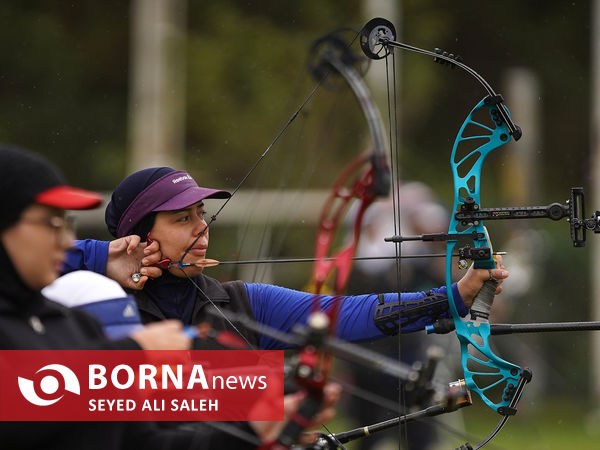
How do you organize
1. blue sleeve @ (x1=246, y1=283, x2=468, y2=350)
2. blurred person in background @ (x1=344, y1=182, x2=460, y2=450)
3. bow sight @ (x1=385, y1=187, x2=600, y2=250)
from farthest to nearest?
blurred person in background @ (x1=344, y1=182, x2=460, y2=450), blue sleeve @ (x1=246, y1=283, x2=468, y2=350), bow sight @ (x1=385, y1=187, x2=600, y2=250)

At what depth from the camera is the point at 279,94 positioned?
990 cm

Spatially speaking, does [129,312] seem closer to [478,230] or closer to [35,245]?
[35,245]

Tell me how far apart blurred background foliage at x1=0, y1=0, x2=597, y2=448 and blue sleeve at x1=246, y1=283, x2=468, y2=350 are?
5418 millimetres

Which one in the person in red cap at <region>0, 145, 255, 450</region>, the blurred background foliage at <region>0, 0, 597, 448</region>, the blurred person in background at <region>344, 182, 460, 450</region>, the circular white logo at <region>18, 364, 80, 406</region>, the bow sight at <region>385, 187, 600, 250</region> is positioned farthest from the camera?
the blurred background foliage at <region>0, 0, 597, 448</region>

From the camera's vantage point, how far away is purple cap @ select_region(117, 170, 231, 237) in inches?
129

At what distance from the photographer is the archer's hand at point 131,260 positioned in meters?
3.27

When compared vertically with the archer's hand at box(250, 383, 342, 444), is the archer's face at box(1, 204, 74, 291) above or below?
above

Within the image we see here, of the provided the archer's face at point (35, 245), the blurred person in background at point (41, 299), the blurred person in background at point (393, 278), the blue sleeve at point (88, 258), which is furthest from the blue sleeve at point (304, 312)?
the blurred person in background at point (393, 278)

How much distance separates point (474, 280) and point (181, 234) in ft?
3.06

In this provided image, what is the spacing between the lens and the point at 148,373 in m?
2.53

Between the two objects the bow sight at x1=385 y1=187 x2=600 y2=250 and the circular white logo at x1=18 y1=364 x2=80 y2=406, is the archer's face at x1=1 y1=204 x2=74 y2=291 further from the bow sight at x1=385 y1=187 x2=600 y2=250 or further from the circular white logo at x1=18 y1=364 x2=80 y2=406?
the bow sight at x1=385 y1=187 x2=600 y2=250

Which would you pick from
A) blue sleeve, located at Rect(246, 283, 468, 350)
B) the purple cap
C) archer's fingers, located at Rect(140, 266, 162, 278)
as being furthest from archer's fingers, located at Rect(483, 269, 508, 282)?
archer's fingers, located at Rect(140, 266, 162, 278)

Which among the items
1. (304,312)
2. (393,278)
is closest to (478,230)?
(304,312)

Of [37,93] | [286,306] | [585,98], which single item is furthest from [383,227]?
[585,98]
